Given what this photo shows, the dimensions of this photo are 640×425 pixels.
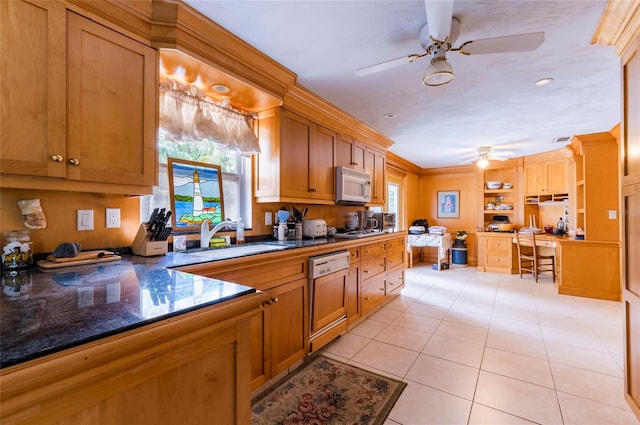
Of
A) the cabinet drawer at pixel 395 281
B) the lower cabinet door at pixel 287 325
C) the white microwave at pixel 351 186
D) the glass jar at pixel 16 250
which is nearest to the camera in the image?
the glass jar at pixel 16 250

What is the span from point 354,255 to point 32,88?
100 inches

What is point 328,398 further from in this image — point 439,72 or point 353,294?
point 439,72

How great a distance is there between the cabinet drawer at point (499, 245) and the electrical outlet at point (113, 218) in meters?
6.18

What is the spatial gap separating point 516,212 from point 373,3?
596cm

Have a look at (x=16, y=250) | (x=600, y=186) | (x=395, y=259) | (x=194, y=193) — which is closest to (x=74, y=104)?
(x=16, y=250)

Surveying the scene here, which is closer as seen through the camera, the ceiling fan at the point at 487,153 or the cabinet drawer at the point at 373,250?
the cabinet drawer at the point at 373,250

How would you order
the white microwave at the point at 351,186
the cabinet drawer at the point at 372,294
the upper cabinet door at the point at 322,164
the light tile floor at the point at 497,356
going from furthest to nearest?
the white microwave at the point at 351,186 → the cabinet drawer at the point at 372,294 → the upper cabinet door at the point at 322,164 → the light tile floor at the point at 497,356

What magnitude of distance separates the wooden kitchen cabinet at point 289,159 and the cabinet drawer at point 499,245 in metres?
4.41

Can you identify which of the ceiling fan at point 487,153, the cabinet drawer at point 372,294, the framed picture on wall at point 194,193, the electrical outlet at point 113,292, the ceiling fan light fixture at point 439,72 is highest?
the ceiling fan at point 487,153

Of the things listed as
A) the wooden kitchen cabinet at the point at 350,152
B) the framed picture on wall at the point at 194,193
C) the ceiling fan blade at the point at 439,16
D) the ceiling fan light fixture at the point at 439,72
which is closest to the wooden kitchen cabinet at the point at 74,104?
the framed picture on wall at the point at 194,193

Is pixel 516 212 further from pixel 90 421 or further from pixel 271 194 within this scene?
pixel 90 421

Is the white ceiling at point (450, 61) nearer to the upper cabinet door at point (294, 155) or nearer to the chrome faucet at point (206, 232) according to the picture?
the upper cabinet door at point (294, 155)

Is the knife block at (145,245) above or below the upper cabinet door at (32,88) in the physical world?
below

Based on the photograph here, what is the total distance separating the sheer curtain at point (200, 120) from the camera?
1.96 metres
